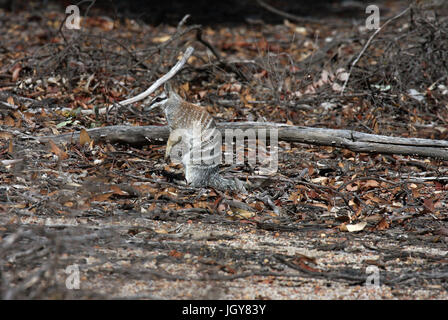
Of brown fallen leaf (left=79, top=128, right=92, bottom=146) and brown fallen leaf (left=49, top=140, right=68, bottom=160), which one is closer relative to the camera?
brown fallen leaf (left=49, top=140, right=68, bottom=160)

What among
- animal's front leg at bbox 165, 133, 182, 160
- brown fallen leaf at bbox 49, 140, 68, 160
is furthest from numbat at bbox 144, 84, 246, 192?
brown fallen leaf at bbox 49, 140, 68, 160

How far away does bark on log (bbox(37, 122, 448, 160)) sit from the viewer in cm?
604

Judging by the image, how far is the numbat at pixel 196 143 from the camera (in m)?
5.57

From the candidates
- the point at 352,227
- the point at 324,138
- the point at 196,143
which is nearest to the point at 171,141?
the point at 196,143

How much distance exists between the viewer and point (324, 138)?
6.13m

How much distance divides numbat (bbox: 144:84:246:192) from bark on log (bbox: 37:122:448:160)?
297 millimetres

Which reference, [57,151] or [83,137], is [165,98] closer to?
[83,137]

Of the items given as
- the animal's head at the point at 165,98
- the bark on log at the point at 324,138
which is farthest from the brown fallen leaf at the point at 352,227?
the animal's head at the point at 165,98

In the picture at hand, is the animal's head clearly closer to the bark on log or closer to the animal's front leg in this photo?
the bark on log

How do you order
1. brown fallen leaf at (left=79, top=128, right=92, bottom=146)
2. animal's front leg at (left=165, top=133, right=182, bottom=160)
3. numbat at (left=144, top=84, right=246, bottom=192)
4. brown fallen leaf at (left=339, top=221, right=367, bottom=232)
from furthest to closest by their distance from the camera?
brown fallen leaf at (left=79, top=128, right=92, bottom=146) < animal's front leg at (left=165, top=133, right=182, bottom=160) < numbat at (left=144, top=84, right=246, bottom=192) < brown fallen leaf at (left=339, top=221, right=367, bottom=232)

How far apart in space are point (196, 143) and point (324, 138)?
4.38 feet

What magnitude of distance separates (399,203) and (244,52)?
17.9ft

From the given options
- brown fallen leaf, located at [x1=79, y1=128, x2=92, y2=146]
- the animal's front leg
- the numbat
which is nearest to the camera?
the numbat

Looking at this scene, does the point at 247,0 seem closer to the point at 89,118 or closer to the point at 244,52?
the point at 244,52
